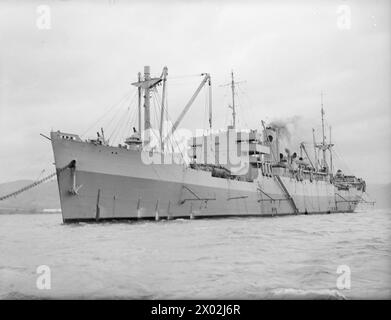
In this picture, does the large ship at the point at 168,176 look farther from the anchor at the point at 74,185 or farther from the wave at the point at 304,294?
the wave at the point at 304,294

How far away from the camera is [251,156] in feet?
138

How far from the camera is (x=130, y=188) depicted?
25.1 meters

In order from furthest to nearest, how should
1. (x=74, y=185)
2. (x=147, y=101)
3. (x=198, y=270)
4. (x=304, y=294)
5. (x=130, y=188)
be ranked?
1. (x=147, y=101)
2. (x=130, y=188)
3. (x=74, y=185)
4. (x=198, y=270)
5. (x=304, y=294)

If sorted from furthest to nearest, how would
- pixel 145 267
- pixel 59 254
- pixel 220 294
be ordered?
pixel 59 254 → pixel 145 267 → pixel 220 294

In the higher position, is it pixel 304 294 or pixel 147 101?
pixel 147 101

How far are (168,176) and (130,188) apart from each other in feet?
10.6

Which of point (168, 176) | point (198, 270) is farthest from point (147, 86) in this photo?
point (198, 270)

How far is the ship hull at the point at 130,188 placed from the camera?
23.7 metres

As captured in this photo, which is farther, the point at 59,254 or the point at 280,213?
the point at 280,213

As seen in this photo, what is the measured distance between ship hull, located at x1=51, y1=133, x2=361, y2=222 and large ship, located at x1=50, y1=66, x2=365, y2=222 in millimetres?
59

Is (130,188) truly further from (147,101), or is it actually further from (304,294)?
(304,294)
